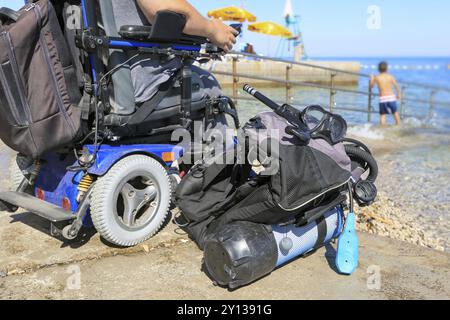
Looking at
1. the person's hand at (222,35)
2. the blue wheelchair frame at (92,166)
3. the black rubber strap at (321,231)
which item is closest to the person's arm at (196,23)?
the person's hand at (222,35)

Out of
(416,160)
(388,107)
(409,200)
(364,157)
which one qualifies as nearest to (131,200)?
(364,157)

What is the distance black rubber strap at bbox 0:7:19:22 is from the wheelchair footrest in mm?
1050

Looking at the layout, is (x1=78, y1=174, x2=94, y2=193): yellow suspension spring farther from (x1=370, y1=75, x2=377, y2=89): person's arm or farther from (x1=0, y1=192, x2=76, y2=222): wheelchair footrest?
(x1=370, y1=75, x2=377, y2=89): person's arm

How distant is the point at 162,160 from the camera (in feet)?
9.56

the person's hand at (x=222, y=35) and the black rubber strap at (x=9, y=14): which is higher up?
the black rubber strap at (x=9, y=14)

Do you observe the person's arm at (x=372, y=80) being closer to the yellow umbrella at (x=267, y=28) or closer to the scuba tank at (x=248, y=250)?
the scuba tank at (x=248, y=250)

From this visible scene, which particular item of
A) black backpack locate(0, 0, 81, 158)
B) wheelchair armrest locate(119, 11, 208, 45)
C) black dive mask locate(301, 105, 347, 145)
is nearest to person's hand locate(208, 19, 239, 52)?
wheelchair armrest locate(119, 11, 208, 45)

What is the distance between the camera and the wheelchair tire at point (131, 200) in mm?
2514

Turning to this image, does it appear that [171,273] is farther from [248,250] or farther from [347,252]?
[347,252]

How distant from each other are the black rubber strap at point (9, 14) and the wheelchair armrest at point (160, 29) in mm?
Answer: 533

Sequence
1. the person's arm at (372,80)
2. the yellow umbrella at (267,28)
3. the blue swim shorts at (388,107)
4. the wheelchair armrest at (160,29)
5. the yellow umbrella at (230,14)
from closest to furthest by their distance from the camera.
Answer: the wheelchair armrest at (160,29), the blue swim shorts at (388,107), the person's arm at (372,80), the yellow umbrella at (230,14), the yellow umbrella at (267,28)

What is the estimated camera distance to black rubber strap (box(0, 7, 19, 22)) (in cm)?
230

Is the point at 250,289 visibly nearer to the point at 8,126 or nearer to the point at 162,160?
the point at 162,160
